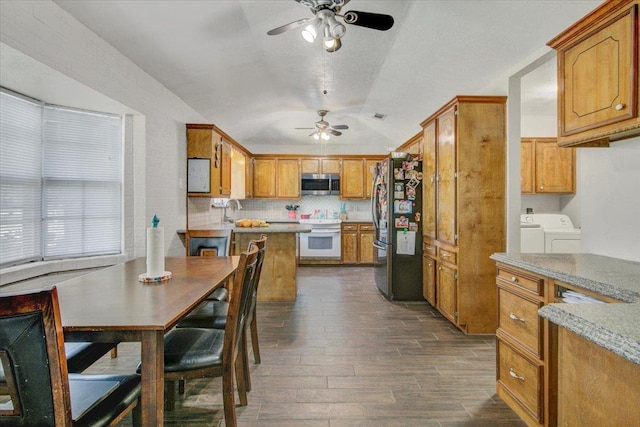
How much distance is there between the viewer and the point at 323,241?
6312mm

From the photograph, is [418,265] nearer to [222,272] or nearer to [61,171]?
[222,272]

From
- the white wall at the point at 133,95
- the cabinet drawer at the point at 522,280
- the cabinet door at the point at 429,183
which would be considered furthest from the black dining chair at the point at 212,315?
the cabinet door at the point at 429,183

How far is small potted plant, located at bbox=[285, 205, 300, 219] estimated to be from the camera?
683 centimetres

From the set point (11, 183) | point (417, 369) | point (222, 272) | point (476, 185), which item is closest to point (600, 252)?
point (476, 185)

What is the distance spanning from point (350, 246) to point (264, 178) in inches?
86.7

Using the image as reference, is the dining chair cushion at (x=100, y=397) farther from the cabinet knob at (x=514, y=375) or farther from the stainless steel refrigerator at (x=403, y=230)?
the stainless steel refrigerator at (x=403, y=230)

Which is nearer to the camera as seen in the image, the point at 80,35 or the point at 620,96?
the point at 620,96

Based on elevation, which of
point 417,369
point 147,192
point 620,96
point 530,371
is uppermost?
point 620,96

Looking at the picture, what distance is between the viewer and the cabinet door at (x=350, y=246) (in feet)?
21.0

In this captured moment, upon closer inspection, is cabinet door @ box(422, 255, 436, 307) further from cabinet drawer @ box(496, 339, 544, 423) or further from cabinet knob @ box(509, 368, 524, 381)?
cabinet knob @ box(509, 368, 524, 381)

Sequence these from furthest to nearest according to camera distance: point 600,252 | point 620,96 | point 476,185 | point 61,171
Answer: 1. point 476,185
2. point 61,171
3. point 600,252
4. point 620,96

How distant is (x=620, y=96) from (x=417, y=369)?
6.59ft

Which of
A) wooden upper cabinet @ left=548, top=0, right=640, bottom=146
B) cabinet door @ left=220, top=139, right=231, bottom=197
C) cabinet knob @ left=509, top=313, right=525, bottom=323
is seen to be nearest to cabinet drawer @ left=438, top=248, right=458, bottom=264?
cabinet knob @ left=509, top=313, right=525, bottom=323

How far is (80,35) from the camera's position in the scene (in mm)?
2344
